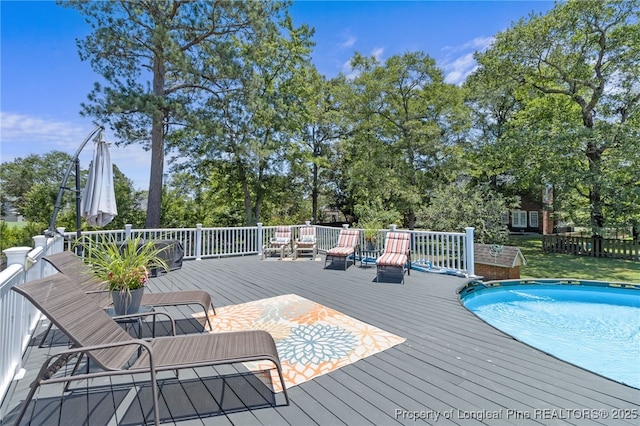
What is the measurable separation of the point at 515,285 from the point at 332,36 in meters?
14.2

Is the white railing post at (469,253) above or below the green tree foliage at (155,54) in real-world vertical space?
below

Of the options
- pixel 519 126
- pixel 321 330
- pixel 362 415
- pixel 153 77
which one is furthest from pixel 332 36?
pixel 362 415

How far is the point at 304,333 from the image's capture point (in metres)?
3.65

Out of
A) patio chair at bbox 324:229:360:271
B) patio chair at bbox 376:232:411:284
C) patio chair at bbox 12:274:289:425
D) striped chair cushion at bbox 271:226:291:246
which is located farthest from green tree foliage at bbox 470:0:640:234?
patio chair at bbox 12:274:289:425

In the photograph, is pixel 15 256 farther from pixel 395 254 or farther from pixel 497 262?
pixel 497 262

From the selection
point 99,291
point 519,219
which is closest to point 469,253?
point 99,291

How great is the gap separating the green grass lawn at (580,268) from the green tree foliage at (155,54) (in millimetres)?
14009

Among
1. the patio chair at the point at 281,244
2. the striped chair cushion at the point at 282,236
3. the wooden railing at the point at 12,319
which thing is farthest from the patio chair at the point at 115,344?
the striped chair cushion at the point at 282,236

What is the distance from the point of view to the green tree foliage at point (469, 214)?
38.0 ft

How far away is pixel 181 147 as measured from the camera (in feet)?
52.2

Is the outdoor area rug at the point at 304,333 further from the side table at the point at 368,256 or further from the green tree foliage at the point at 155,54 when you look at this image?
the green tree foliage at the point at 155,54

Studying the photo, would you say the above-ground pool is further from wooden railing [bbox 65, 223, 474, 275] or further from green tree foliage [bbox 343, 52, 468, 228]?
green tree foliage [bbox 343, 52, 468, 228]

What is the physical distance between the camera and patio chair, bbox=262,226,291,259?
29.7 ft

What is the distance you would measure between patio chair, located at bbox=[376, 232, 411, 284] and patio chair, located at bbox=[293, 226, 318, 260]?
2.75 metres
